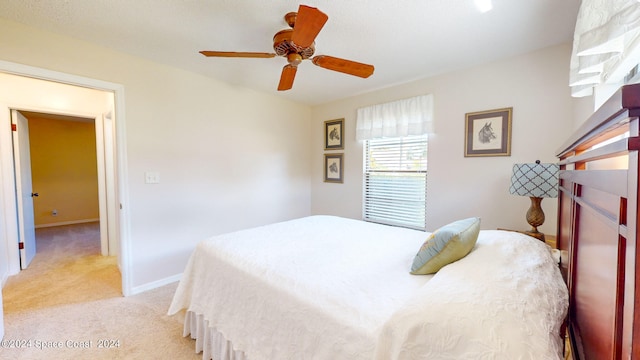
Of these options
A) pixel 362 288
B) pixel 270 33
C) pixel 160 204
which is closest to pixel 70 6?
pixel 270 33

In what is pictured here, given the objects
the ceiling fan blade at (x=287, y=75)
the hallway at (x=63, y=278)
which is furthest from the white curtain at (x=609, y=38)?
the hallway at (x=63, y=278)

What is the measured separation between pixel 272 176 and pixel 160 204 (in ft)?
4.85

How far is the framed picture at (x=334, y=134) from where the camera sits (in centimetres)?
378

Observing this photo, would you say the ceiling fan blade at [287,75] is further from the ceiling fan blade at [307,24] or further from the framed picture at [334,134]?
the framed picture at [334,134]

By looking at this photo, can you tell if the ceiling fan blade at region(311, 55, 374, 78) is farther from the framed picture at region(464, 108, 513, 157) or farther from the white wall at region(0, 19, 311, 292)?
the white wall at region(0, 19, 311, 292)

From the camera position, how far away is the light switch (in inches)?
103

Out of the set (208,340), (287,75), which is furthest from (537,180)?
(208,340)

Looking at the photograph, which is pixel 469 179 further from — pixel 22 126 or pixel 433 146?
pixel 22 126

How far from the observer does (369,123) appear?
133 inches

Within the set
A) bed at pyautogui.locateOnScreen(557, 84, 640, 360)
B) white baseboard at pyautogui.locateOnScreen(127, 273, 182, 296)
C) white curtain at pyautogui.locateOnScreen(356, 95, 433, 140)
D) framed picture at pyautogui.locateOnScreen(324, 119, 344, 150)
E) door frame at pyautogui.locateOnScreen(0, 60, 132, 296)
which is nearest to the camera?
bed at pyautogui.locateOnScreen(557, 84, 640, 360)

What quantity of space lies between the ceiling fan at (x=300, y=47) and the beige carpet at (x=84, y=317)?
2.11 metres

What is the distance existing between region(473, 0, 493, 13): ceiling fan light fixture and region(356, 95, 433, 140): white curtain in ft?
4.11

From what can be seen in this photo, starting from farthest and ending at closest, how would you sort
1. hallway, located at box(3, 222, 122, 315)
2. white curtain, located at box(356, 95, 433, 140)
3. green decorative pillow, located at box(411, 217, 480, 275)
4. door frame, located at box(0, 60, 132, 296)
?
white curtain, located at box(356, 95, 433, 140) < hallway, located at box(3, 222, 122, 315) < door frame, located at box(0, 60, 132, 296) < green decorative pillow, located at box(411, 217, 480, 275)

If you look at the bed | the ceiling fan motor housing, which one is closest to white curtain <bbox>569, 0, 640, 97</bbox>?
the bed
